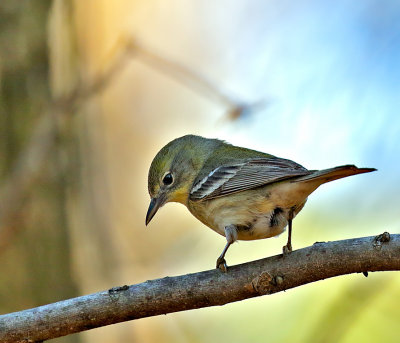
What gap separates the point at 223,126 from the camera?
16.3ft

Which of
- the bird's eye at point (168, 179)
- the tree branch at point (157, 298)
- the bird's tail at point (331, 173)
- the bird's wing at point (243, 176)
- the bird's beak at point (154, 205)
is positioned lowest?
the tree branch at point (157, 298)

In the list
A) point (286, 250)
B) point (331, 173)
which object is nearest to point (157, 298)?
point (286, 250)

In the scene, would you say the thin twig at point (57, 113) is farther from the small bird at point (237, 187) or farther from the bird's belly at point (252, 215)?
the bird's belly at point (252, 215)

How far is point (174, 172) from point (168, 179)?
0.09 meters

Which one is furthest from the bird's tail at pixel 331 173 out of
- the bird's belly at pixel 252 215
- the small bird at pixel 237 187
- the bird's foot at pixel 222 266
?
the bird's foot at pixel 222 266

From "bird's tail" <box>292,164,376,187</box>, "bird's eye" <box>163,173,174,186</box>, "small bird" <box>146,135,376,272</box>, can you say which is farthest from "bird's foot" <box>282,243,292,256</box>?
"bird's eye" <box>163,173,174,186</box>

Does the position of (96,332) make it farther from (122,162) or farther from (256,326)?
(122,162)

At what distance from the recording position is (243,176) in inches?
159

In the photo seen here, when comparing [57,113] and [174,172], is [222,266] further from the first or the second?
[57,113]

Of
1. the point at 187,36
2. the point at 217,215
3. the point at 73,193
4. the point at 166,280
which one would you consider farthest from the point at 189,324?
the point at 187,36

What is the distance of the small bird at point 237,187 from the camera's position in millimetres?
3580

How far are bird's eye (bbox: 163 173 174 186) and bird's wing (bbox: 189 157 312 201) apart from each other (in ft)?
0.77

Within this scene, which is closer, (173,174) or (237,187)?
(237,187)

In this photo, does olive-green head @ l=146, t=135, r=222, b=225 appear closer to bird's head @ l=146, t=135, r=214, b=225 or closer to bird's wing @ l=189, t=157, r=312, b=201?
bird's head @ l=146, t=135, r=214, b=225
